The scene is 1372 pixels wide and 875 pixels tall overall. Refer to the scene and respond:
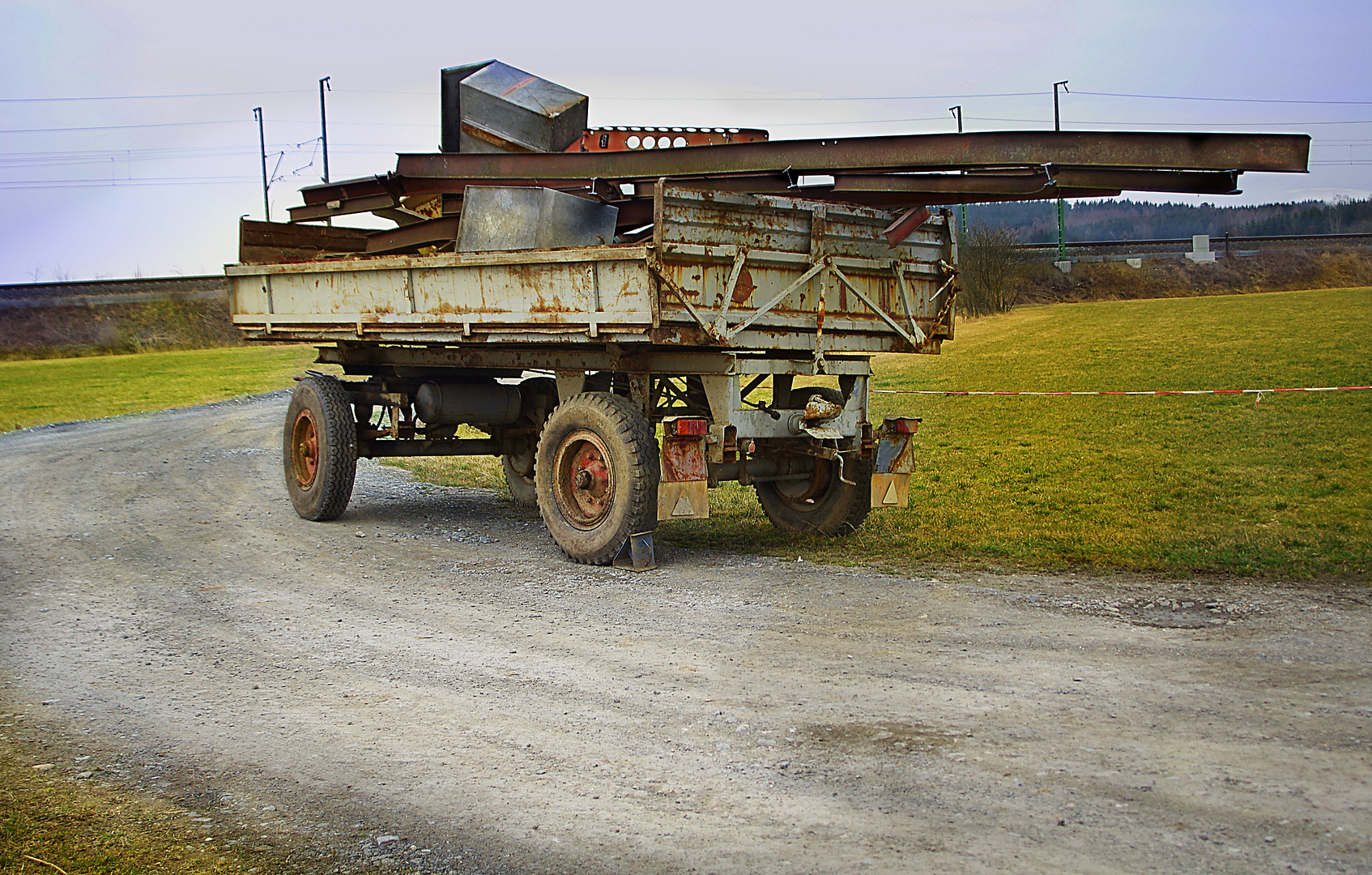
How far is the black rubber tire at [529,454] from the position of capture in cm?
992

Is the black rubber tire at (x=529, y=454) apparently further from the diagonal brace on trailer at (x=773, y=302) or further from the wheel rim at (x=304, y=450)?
the diagonal brace on trailer at (x=773, y=302)

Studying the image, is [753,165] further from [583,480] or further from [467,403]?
[467,403]

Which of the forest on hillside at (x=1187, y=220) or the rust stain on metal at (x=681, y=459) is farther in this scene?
the forest on hillside at (x=1187, y=220)

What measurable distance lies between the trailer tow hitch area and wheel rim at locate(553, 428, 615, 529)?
1.86 meters

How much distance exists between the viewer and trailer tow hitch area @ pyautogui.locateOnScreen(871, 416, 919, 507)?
7.88m

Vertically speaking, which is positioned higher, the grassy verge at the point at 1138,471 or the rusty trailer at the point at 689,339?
the rusty trailer at the point at 689,339

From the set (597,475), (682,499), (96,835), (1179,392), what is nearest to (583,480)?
(597,475)

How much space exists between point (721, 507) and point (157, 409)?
17.3 metres

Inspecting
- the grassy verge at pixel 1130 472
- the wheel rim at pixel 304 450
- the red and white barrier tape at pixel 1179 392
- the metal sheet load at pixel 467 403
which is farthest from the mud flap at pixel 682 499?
the red and white barrier tape at pixel 1179 392

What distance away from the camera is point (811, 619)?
6129mm

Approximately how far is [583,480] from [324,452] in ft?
9.99

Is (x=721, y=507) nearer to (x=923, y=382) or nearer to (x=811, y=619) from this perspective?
(x=811, y=619)

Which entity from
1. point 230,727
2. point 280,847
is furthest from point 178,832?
point 230,727

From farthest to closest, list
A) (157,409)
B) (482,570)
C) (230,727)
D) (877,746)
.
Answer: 1. (157,409)
2. (482,570)
3. (230,727)
4. (877,746)
